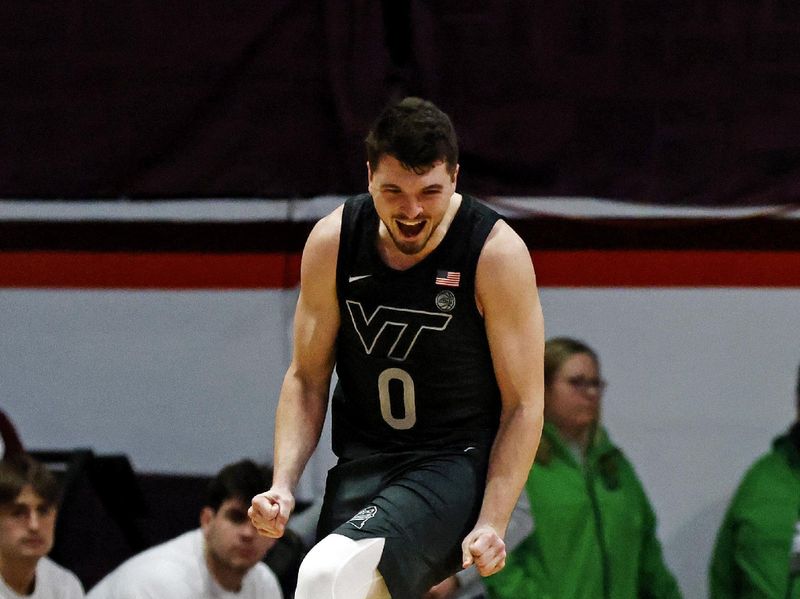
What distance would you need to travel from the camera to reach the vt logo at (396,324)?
2.88 meters

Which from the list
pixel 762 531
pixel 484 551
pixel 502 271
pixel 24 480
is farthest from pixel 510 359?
pixel 24 480

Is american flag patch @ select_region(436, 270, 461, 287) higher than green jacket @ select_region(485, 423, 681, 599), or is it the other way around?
american flag patch @ select_region(436, 270, 461, 287)

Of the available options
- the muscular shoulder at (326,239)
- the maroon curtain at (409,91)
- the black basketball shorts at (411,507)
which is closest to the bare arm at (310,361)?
the muscular shoulder at (326,239)

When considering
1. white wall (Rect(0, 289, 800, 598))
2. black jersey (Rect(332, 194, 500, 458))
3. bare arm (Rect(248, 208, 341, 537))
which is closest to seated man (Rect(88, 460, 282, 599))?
white wall (Rect(0, 289, 800, 598))

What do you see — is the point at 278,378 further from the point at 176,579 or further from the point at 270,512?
the point at 270,512

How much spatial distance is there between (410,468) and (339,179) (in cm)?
200

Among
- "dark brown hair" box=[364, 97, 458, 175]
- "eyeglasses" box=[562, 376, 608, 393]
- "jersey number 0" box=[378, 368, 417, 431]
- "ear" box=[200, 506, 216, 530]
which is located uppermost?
"dark brown hair" box=[364, 97, 458, 175]

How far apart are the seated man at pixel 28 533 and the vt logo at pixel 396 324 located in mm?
1786

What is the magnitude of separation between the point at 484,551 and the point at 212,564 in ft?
6.24

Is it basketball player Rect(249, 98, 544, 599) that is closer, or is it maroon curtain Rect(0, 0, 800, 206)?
basketball player Rect(249, 98, 544, 599)

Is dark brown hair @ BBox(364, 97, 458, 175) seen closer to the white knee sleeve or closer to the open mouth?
the open mouth

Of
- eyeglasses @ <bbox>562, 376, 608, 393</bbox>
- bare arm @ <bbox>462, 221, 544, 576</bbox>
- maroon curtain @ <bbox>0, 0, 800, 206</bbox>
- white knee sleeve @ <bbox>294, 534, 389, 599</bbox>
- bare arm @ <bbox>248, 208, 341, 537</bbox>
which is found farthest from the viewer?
maroon curtain @ <bbox>0, 0, 800, 206</bbox>

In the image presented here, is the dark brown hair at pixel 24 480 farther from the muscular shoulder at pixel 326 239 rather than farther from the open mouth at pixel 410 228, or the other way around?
the open mouth at pixel 410 228

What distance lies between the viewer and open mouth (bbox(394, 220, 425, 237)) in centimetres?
277
